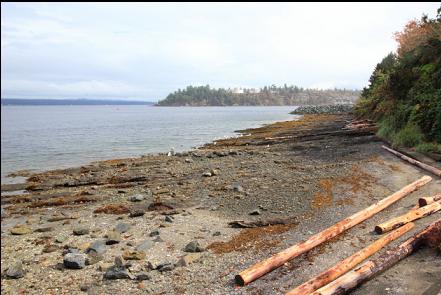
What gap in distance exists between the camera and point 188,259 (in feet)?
30.5

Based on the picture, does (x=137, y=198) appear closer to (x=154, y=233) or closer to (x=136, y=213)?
(x=136, y=213)

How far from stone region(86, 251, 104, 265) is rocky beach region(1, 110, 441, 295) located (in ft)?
0.08

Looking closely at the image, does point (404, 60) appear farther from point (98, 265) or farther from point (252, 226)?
point (98, 265)

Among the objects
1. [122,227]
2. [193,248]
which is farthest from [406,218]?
[122,227]

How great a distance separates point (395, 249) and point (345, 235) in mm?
1794

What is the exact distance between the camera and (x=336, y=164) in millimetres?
19141

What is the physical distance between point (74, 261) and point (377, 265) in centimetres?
677

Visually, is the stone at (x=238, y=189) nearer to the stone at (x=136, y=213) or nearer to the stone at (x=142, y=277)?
the stone at (x=136, y=213)

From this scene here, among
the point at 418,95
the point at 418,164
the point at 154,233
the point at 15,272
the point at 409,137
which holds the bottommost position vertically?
the point at 15,272

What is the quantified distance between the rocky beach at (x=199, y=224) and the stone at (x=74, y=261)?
0.09 feet

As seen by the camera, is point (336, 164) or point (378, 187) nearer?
point (378, 187)

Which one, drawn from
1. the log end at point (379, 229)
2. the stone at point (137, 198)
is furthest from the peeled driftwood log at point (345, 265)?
the stone at point (137, 198)

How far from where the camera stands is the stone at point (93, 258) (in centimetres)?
955

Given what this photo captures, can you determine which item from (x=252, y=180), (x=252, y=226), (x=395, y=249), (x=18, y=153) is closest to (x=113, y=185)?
(x=252, y=180)
